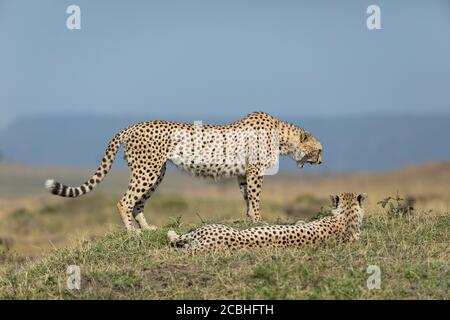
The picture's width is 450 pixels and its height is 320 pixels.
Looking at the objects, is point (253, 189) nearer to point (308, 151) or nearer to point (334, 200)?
point (308, 151)

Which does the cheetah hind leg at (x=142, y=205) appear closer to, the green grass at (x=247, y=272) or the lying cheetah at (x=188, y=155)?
the lying cheetah at (x=188, y=155)

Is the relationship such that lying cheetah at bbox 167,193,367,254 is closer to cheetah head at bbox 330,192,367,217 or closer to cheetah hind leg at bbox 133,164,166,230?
cheetah head at bbox 330,192,367,217

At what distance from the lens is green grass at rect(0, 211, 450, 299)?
22.2 feet

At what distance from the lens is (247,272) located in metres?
7.05

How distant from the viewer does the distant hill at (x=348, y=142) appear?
15050 cm

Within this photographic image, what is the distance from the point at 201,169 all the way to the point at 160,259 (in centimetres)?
236

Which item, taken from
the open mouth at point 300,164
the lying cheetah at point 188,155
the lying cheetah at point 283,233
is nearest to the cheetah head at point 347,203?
the lying cheetah at point 283,233

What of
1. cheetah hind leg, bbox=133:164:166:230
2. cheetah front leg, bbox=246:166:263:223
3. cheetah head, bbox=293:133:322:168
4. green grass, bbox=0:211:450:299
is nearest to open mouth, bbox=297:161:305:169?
cheetah head, bbox=293:133:322:168

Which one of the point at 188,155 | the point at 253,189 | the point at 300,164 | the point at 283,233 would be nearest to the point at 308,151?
the point at 300,164

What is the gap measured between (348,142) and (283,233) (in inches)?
6121

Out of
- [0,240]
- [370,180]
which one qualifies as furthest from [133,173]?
[370,180]

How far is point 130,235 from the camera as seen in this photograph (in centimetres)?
885

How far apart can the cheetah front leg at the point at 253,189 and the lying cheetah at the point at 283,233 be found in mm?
1462
